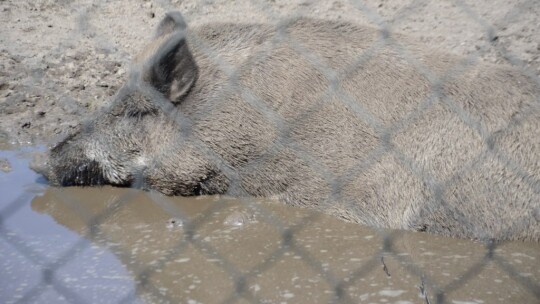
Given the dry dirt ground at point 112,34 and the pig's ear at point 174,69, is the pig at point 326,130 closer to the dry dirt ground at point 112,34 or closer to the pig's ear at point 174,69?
the pig's ear at point 174,69

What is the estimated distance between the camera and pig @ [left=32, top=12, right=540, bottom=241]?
287cm

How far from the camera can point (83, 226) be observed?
318 centimetres

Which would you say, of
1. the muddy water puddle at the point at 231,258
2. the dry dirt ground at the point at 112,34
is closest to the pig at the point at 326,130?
the muddy water puddle at the point at 231,258

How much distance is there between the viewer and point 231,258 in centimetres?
279

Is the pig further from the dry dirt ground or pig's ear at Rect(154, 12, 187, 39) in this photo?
the dry dirt ground

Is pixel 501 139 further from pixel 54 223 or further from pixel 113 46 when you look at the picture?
pixel 113 46

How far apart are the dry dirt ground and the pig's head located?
2.33 feet

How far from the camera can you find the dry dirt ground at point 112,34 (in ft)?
14.7

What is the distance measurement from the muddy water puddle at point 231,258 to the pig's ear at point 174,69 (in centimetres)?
49

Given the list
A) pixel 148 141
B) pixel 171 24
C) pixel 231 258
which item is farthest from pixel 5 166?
pixel 231 258

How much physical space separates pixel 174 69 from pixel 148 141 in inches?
14.5

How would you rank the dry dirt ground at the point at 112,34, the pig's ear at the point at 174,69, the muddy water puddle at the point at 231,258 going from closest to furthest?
the muddy water puddle at the point at 231,258
the pig's ear at the point at 174,69
the dry dirt ground at the point at 112,34

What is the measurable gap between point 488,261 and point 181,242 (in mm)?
1130

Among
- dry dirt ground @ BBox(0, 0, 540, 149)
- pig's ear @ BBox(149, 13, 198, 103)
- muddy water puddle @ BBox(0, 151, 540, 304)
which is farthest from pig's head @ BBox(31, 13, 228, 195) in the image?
dry dirt ground @ BBox(0, 0, 540, 149)
